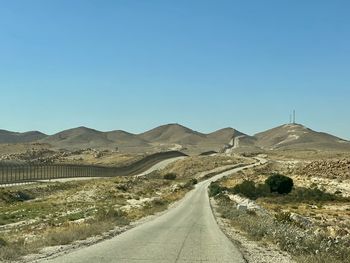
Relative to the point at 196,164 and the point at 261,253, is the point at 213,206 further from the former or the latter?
the point at 196,164

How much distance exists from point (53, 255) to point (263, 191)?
76732 millimetres

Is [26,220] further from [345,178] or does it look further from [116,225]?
[345,178]

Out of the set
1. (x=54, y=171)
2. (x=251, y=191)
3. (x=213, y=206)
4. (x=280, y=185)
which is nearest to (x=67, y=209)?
(x=213, y=206)

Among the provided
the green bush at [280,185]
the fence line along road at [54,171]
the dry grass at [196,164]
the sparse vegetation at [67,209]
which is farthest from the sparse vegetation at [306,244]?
the dry grass at [196,164]

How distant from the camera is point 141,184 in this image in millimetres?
117562

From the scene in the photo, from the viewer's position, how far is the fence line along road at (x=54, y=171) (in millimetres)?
102481

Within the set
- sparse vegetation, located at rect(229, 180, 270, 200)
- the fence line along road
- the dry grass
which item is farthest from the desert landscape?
the fence line along road

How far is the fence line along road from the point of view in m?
102

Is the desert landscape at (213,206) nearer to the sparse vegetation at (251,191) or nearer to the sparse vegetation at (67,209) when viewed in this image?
the sparse vegetation at (67,209)

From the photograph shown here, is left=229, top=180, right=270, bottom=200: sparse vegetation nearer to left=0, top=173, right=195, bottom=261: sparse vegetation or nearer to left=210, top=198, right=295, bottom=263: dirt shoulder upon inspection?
left=0, top=173, right=195, bottom=261: sparse vegetation

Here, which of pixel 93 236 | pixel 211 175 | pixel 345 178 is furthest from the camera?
pixel 211 175

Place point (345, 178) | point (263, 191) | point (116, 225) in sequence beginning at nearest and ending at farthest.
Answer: point (116, 225) < point (263, 191) < point (345, 178)

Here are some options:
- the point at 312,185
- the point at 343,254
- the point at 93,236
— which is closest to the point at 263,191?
the point at 312,185

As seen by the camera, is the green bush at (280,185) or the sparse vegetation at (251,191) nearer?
the sparse vegetation at (251,191)
